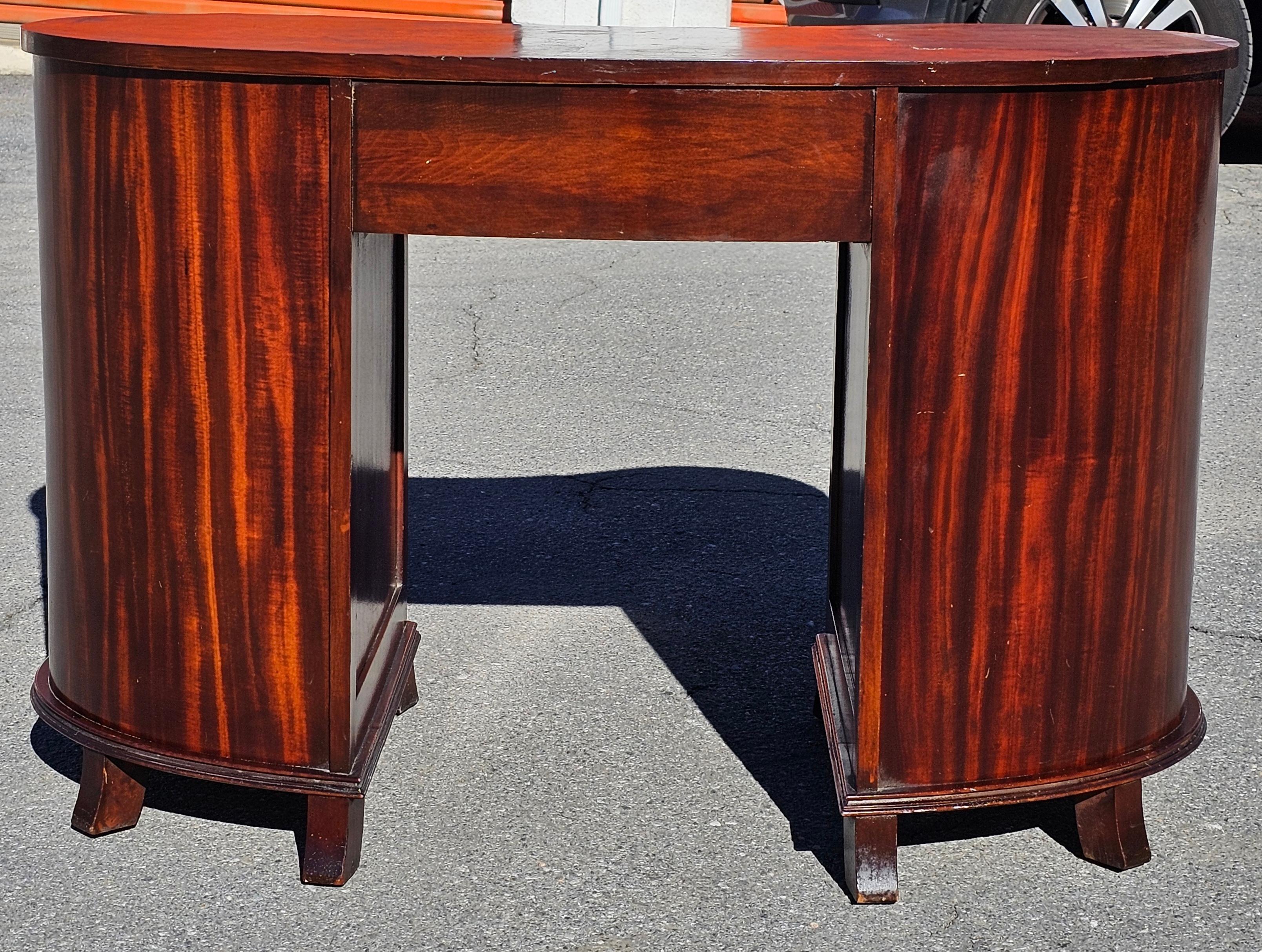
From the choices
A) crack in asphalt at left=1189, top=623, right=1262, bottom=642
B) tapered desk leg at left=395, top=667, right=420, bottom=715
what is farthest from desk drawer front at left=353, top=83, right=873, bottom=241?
crack in asphalt at left=1189, top=623, right=1262, bottom=642

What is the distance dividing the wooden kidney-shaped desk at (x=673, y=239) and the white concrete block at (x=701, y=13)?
0.47 m

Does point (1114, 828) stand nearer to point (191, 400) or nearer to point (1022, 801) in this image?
point (1022, 801)

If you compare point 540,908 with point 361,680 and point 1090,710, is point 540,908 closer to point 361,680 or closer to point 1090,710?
point 361,680

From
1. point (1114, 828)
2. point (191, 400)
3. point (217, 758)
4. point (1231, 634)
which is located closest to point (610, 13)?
point (191, 400)

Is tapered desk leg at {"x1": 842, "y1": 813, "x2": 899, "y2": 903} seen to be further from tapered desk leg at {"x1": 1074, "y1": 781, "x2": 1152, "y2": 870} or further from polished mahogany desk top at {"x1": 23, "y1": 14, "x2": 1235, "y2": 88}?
polished mahogany desk top at {"x1": 23, "y1": 14, "x2": 1235, "y2": 88}

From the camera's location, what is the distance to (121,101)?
6.12ft

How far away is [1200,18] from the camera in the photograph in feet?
20.7

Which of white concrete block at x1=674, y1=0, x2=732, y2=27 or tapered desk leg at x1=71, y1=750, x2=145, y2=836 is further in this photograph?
white concrete block at x1=674, y1=0, x2=732, y2=27

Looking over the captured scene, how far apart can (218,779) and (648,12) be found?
54.2 inches

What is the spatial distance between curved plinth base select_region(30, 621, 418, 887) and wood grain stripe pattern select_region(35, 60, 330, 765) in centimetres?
2

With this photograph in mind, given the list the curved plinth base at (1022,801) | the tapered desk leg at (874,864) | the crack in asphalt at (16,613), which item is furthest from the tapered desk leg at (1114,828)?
the crack in asphalt at (16,613)

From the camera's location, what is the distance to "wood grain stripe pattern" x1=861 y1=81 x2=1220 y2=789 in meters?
1.83

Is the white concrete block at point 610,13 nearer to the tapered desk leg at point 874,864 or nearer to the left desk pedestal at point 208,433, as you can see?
the left desk pedestal at point 208,433

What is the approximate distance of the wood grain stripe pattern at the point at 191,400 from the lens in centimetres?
186
